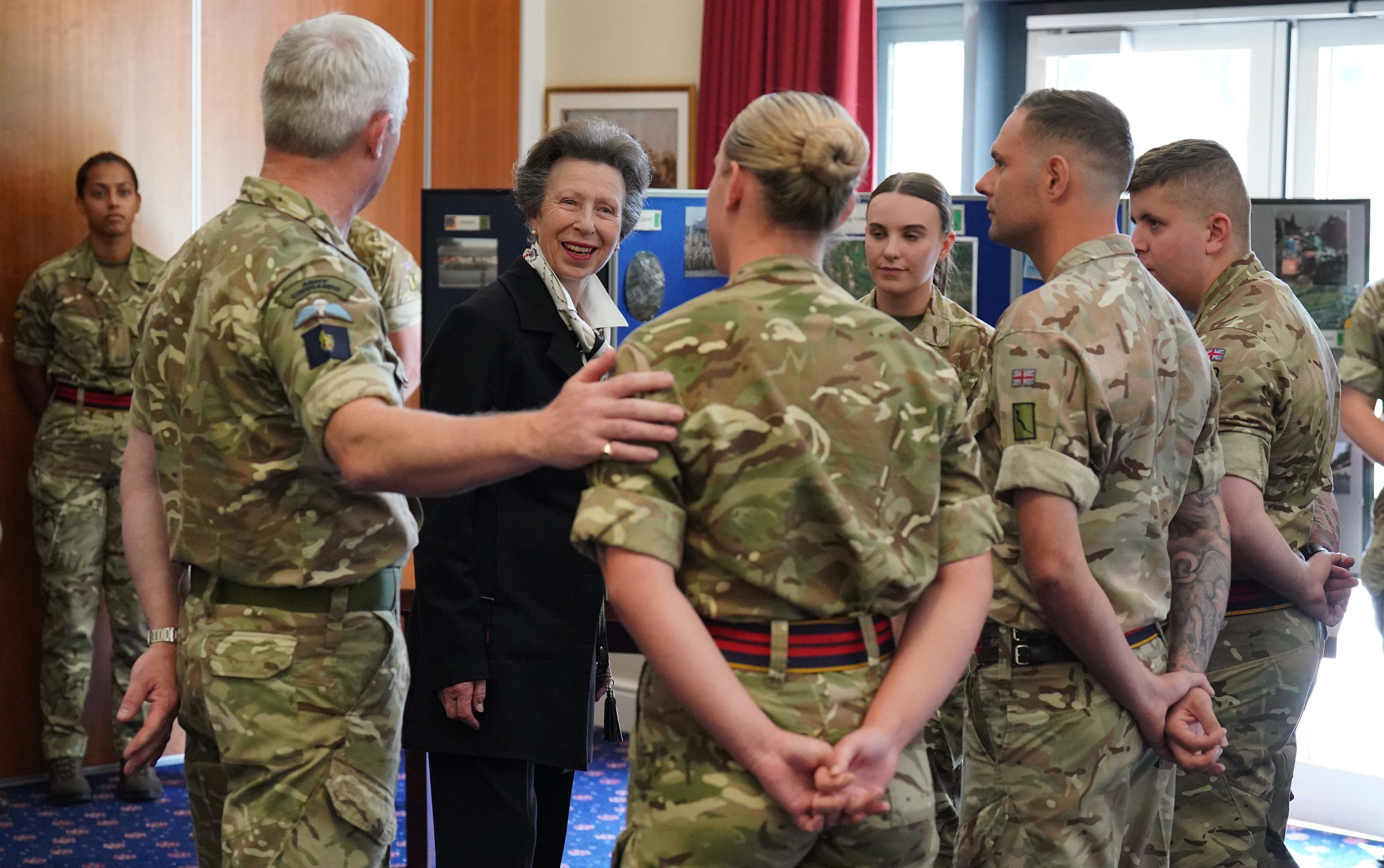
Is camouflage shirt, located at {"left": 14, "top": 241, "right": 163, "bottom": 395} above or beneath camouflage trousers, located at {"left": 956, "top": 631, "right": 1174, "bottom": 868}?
above

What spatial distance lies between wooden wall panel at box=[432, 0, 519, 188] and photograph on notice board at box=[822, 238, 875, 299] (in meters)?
2.03

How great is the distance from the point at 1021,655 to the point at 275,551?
1112 millimetres

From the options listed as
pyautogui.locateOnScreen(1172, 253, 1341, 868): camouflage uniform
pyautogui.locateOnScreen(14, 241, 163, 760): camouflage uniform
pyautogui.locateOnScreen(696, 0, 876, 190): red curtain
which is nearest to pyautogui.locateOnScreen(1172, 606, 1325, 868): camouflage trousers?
pyautogui.locateOnScreen(1172, 253, 1341, 868): camouflage uniform

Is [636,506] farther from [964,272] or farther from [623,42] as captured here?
[623,42]

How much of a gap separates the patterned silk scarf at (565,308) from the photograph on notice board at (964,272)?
2.35m

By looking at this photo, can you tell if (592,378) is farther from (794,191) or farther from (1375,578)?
(1375,578)

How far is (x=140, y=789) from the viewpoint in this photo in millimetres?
4613

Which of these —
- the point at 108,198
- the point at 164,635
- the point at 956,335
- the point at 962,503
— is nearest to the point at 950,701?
the point at 956,335

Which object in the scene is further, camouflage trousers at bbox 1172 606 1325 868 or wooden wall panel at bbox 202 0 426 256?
wooden wall panel at bbox 202 0 426 256

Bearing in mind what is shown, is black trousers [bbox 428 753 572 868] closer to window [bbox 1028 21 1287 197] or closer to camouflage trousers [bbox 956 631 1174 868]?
camouflage trousers [bbox 956 631 1174 868]

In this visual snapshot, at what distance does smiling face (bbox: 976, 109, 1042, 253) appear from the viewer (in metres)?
2.14

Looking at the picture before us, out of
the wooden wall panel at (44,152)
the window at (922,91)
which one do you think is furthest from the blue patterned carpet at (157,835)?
the window at (922,91)

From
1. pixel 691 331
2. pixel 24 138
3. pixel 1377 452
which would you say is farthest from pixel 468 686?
pixel 24 138

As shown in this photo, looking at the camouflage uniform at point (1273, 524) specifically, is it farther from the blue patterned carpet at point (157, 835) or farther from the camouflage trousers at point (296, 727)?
the blue patterned carpet at point (157, 835)
